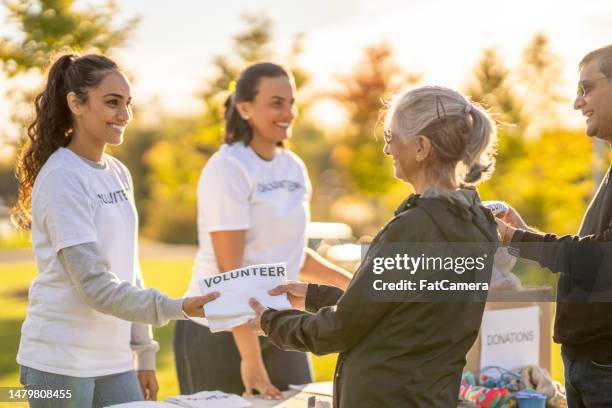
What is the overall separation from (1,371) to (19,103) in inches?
225

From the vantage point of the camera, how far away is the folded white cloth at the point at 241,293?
9.36 ft

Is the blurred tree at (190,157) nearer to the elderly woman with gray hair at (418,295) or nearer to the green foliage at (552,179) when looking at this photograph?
the green foliage at (552,179)

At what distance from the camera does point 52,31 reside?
13.2 meters

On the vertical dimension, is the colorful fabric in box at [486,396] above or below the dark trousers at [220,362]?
below

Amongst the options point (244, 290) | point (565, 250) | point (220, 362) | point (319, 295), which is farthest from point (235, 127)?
point (565, 250)

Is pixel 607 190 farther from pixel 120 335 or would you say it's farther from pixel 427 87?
pixel 120 335

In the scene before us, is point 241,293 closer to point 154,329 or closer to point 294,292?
point 294,292

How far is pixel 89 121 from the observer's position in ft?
10.4

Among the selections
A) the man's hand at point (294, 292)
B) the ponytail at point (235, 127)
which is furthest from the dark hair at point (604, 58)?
the ponytail at point (235, 127)

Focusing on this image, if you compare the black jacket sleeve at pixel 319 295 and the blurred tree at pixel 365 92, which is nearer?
the black jacket sleeve at pixel 319 295

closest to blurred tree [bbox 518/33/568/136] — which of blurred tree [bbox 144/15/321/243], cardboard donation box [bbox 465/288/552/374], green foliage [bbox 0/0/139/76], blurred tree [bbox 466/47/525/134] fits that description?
blurred tree [bbox 466/47/525/134]

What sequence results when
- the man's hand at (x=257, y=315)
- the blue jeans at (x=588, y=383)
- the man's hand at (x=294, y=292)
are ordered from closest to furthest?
the man's hand at (x=257, y=315)
the man's hand at (x=294, y=292)
the blue jeans at (x=588, y=383)

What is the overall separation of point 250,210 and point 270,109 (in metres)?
0.46

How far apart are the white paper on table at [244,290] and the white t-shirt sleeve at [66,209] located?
437 millimetres
